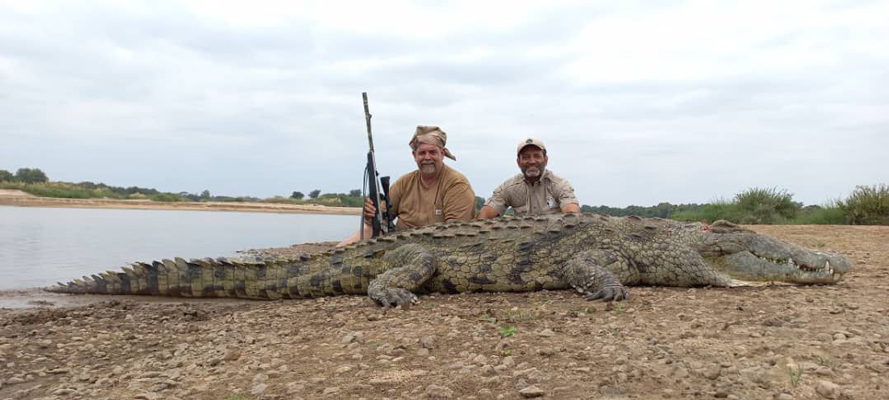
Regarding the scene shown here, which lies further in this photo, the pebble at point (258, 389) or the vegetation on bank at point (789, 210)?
the vegetation on bank at point (789, 210)

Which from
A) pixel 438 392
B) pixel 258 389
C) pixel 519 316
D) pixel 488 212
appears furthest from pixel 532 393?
pixel 488 212

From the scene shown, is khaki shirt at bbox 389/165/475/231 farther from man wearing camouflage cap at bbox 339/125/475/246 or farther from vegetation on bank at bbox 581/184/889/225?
vegetation on bank at bbox 581/184/889/225

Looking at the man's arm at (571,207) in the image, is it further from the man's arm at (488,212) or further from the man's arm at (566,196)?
the man's arm at (488,212)

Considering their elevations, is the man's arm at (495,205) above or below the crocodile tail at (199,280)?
above

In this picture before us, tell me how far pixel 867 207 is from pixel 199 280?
18424 mm

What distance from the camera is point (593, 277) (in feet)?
16.0

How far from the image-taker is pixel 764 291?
15.3 ft

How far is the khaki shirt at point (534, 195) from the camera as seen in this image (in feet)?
26.5

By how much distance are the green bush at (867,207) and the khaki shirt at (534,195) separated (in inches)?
514

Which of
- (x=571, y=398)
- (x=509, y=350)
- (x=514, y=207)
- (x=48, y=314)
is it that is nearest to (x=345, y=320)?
(x=509, y=350)

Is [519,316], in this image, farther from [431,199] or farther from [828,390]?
[431,199]

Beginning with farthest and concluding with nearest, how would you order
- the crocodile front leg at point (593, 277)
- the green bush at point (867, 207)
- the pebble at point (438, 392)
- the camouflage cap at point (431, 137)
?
the green bush at point (867, 207), the camouflage cap at point (431, 137), the crocodile front leg at point (593, 277), the pebble at point (438, 392)

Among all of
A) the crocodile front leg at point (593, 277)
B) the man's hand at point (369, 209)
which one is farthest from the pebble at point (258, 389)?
the man's hand at point (369, 209)

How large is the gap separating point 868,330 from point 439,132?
5.43 m
